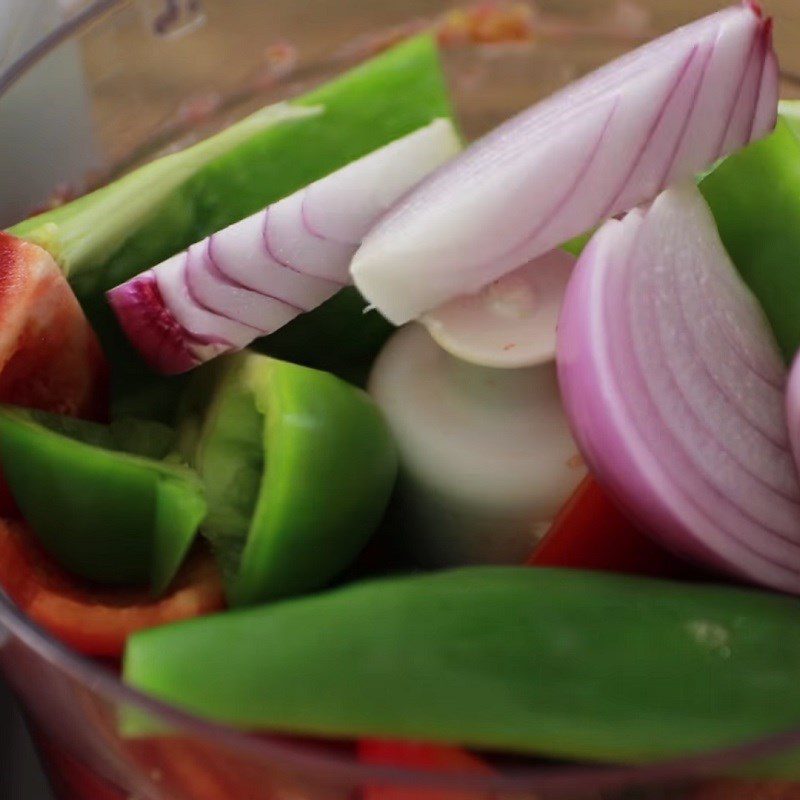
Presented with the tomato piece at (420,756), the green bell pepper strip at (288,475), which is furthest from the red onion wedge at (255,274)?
the tomato piece at (420,756)

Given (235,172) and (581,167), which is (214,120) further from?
(581,167)

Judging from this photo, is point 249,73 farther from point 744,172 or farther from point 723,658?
point 723,658

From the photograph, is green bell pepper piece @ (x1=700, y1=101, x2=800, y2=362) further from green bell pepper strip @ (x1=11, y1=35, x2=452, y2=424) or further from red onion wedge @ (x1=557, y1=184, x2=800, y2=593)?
green bell pepper strip @ (x1=11, y1=35, x2=452, y2=424)

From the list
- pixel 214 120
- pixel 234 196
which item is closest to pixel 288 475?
pixel 234 196

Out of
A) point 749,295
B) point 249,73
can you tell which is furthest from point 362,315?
point 249,73

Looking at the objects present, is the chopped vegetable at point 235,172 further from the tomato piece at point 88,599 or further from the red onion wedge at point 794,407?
the red onion wedge at point 794,407

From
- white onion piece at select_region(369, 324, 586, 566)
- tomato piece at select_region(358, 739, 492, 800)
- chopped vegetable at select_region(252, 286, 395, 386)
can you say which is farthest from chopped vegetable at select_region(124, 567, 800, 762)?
chopped vegetable at select_region(252, 286, 395, 386)
